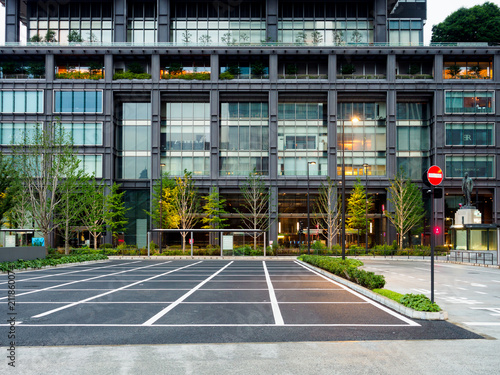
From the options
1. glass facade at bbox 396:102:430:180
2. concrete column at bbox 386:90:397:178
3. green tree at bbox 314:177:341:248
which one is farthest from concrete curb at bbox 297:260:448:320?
glass facade at bbox 396:102:430:180

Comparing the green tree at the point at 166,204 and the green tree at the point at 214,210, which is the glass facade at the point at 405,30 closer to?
the green tree at the point at 214,210

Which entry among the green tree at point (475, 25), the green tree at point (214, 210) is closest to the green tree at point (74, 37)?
the green tree at point (214, 210)

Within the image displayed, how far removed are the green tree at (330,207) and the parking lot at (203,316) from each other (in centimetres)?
3648

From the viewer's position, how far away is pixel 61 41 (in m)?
63.6

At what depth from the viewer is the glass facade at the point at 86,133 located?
5631cm

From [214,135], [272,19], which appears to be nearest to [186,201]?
[214,135]

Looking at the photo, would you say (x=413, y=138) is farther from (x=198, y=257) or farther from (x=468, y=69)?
(x=198, y=257)

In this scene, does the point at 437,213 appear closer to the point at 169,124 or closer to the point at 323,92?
the point at 323,92

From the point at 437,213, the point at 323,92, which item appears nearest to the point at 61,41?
the point at 323,92

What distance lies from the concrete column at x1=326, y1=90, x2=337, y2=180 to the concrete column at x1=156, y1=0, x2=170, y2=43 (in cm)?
2527

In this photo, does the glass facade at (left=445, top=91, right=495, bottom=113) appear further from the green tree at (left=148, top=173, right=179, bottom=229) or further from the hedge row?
the hedge row

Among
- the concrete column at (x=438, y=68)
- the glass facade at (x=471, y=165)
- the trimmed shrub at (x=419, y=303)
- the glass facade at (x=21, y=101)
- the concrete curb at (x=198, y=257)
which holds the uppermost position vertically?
the concrete column at (x=438, y=68)

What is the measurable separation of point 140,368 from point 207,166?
51785mm

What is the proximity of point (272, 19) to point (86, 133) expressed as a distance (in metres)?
31.3
